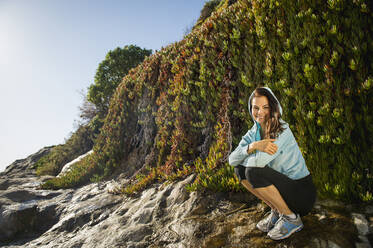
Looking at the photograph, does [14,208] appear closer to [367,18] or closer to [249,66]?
[249,66]

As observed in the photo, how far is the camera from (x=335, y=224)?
7.91ft

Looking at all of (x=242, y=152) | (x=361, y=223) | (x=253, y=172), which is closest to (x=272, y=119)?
(x=242, y=152)

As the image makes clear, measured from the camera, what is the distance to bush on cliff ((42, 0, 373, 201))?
2674 millimetres

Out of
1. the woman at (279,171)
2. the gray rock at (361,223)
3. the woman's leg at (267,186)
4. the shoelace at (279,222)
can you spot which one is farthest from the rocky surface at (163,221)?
the woman's leg at (267,186)

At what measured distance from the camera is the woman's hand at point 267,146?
6.99ft

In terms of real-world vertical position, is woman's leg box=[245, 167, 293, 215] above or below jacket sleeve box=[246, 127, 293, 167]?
below

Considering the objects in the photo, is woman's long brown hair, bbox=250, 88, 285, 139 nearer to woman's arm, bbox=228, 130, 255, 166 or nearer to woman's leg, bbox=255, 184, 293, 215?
woman's arm, bbox=228, 130, 255, 166

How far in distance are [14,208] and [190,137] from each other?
5136mm

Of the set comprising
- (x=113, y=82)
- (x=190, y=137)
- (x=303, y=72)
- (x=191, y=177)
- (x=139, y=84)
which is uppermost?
(x=113, y=82)

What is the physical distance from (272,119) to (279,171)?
0.52 meters

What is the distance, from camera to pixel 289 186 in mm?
2230

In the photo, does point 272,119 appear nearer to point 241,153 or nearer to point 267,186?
point 241,153

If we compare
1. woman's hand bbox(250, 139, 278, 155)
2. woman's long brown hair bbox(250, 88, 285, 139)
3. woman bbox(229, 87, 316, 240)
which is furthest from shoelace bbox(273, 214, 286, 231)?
woman's long brown hair bbox(250, 88, 285, 139)

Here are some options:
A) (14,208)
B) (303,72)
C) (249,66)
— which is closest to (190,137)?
(249,66)
